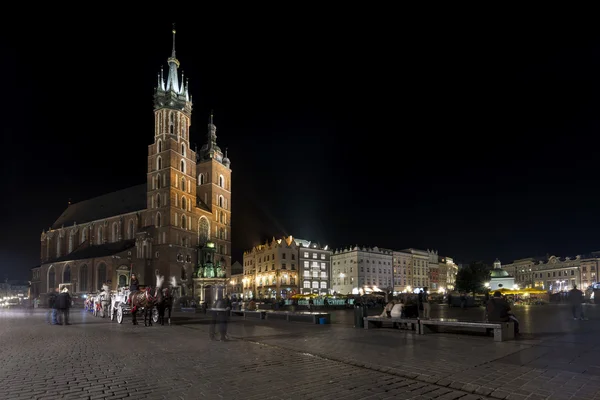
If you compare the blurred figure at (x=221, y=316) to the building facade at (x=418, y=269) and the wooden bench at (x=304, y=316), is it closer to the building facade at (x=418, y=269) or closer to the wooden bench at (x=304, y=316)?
the wooden bench at (x=304, y=316)

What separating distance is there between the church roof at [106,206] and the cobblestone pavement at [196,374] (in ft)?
222

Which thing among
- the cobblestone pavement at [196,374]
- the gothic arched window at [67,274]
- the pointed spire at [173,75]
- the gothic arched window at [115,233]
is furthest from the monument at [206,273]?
the cobblestone pavement at [196,374]

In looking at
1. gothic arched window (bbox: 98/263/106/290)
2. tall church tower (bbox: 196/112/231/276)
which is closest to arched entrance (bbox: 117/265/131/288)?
gothic arched window (bbox: 98/263/106/290)

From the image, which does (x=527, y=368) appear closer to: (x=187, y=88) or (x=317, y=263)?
(x=187, y=88)

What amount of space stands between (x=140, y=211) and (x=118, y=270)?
12.2 meters

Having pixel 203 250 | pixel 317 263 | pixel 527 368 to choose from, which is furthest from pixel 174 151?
pixel 527 368

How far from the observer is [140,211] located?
74625mm

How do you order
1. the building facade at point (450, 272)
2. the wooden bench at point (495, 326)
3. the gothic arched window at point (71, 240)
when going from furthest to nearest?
the building facade at point (450, 272)
the gothic arched window at point (71, 240)
the wooden bench at point (495, 326)

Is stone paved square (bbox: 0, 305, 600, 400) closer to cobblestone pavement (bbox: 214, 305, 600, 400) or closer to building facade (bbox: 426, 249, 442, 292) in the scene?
→ cobblestone pavement (bbox: 214, 305, 600, 400)

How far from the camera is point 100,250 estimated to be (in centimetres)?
7362

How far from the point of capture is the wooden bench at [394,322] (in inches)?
597

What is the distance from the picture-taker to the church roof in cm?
7938

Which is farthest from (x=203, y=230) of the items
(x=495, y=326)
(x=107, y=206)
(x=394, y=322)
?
(x=495, y=326)

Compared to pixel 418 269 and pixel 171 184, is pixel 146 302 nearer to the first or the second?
pixel 171 184
